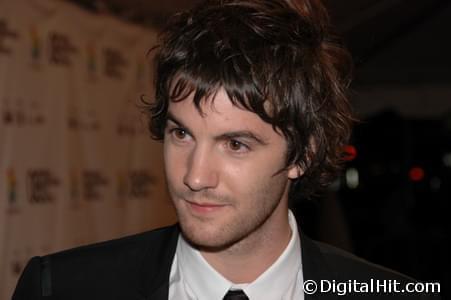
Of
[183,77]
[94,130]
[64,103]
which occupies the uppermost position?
[183,77]

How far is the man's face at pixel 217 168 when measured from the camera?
157 centimetres

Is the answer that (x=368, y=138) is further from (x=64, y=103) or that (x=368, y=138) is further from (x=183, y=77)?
(x=183, y=77)

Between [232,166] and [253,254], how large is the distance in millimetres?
285

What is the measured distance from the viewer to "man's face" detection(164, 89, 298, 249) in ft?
5.16

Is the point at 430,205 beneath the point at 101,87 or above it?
beneath

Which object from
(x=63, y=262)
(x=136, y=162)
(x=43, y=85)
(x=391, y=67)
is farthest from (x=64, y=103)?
(x=391, y=67)

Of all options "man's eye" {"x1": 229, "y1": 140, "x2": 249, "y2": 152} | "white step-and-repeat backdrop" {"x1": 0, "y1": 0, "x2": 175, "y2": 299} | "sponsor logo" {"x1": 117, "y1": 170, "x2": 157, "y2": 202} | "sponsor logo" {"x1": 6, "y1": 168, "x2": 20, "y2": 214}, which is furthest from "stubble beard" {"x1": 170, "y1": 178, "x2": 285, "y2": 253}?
"sponsor logo" {"x1": 117, "y1": 170, "x2": 157, "y2": 202}

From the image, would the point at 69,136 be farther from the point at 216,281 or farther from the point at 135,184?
the point at 216,281

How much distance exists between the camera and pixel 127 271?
5.50 feet

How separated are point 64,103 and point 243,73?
5.91 ft

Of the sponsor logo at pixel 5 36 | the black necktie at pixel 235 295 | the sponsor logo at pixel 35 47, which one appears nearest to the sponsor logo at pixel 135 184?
the sponsor logo at pixel 35 47

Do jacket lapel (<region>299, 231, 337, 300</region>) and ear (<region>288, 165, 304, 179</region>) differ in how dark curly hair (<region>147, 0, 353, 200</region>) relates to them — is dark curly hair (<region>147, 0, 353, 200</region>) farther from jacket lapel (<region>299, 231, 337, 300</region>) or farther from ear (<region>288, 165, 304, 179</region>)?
jacket lapel (<region>299, 231, 337, 300</region>)

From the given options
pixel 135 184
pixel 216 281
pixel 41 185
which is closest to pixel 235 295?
pixel 216 281

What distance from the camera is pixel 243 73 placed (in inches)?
65.1
